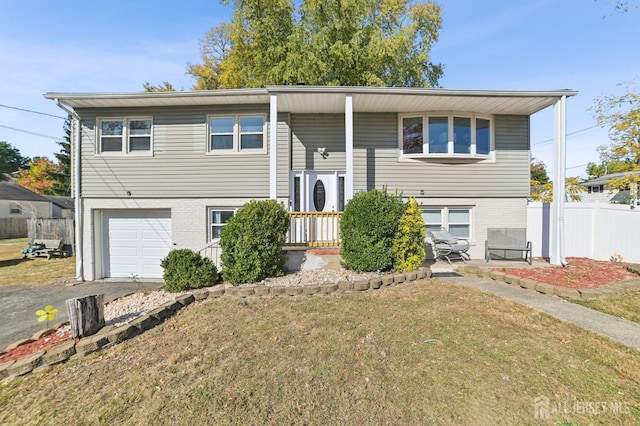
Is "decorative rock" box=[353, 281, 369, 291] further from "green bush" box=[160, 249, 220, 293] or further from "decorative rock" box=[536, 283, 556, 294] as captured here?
"decorative rock" box=[536, 283, 556, 294]

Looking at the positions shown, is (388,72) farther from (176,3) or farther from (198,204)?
(198,204)

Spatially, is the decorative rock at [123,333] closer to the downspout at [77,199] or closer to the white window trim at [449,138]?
the downspout at [77,199]

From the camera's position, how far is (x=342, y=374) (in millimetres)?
2883

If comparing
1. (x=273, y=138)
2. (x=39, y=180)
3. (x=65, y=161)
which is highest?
(x=65, y=161)

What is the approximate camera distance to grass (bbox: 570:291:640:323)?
4383 mm

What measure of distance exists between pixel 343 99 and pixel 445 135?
344 cm

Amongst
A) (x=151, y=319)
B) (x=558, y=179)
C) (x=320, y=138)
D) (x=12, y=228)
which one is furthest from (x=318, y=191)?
(x=12, y=228)

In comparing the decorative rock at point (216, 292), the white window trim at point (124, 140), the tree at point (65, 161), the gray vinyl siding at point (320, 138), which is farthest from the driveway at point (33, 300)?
the tree at point (65, 161)

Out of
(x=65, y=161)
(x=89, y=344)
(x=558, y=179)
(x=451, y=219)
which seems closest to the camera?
(x=89, y=344)

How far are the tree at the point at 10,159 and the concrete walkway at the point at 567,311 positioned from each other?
5761 cm

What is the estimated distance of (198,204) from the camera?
8.45 m

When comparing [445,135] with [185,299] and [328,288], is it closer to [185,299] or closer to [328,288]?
[328,288]

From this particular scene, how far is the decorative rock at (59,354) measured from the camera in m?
3.28

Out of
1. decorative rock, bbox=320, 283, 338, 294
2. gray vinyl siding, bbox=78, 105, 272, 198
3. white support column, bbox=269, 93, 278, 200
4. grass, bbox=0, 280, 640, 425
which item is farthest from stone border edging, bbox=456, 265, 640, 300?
gray vinyl siding, bbox=78, 105, 272, 198
